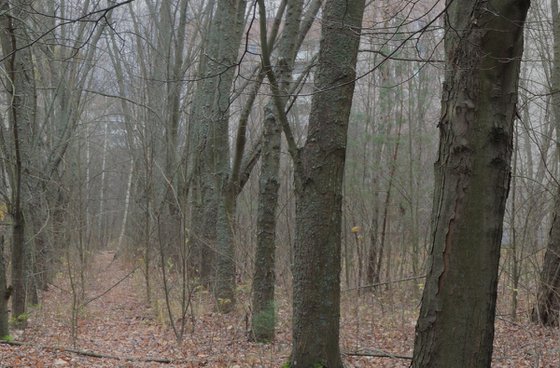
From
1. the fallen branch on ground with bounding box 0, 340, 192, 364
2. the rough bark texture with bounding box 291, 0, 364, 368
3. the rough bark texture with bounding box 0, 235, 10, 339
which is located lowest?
the fallen branch on ground with bounding box 0, 340, 192, 364

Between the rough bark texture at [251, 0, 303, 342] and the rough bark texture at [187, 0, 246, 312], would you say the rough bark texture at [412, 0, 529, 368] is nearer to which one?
the rough bark texture at [251, 0, 303, 342]

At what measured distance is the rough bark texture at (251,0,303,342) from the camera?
628 cm

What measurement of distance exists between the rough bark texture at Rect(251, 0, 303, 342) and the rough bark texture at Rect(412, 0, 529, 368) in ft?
11.5

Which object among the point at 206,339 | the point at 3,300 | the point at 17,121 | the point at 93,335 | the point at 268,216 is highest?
the point at 17,121

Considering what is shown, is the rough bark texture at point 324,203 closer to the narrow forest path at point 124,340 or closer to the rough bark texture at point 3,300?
the narrow forest path at point 124,340

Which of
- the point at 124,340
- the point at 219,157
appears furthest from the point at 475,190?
the point at 219,157

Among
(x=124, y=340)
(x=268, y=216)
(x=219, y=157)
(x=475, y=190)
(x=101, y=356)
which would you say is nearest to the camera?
(x=475, y=190)

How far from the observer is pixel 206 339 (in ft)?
23.8

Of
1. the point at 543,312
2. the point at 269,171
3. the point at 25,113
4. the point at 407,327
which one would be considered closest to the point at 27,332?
the point at 25,113

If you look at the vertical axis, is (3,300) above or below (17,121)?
below

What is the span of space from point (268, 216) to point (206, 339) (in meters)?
2.08

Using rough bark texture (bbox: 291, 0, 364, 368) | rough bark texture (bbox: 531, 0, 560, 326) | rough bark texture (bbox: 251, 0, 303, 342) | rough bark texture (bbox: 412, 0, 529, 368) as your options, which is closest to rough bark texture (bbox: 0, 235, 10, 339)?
rough bark texture (bbox: 251, 0, 303, 342)

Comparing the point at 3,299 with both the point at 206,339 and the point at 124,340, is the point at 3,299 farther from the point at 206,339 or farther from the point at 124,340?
the point at 206,339

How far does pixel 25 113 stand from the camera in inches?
316
